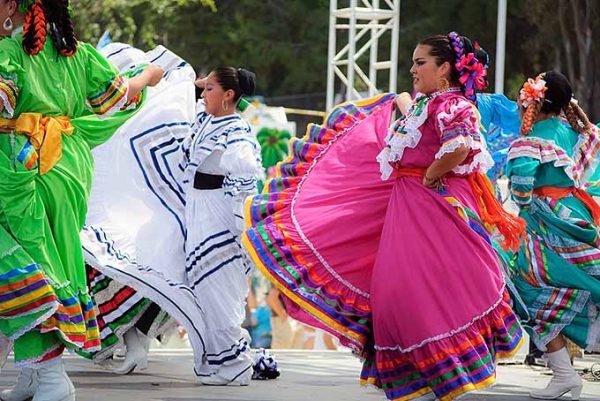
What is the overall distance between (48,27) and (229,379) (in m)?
2.53

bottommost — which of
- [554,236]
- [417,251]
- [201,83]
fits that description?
[554,236]

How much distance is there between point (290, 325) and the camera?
13266 millimetres

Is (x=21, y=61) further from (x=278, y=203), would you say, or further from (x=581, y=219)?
(x=581, y=219)

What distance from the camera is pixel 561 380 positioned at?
24.3 ft

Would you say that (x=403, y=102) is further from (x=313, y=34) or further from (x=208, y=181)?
(x=313, y=34)

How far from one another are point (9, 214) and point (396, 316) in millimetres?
1700

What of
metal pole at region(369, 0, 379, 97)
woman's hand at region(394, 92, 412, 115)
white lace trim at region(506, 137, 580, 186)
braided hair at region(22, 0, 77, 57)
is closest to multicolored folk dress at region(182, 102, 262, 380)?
woman's hand at region(394, 92, 412, 115)

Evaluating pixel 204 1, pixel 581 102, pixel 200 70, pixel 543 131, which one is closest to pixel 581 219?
pixel 543 131

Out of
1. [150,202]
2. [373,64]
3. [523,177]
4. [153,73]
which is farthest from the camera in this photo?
[373,64]

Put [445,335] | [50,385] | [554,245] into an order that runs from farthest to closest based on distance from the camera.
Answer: [554,245], [445,335], [50,385]

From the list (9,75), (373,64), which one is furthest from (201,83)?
(373,64)

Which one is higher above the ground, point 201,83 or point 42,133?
point 42,133

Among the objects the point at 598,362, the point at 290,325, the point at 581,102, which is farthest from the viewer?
the point at 581,102

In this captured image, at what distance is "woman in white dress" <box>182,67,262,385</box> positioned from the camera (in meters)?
7.59
